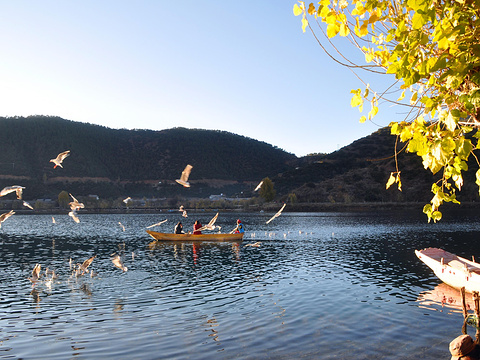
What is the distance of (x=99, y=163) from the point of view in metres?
177

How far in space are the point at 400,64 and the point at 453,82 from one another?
781 millimetres

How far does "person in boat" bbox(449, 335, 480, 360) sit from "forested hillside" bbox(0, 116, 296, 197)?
156153mm

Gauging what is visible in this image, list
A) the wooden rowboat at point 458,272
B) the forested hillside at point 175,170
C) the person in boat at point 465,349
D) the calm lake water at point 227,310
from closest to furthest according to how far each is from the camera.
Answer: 1. the person in boat at point 465,349
2. the calm lake water at point 227,310
3. the wooden rowboat at point 458,272
4. the forested hillside at point 175,170

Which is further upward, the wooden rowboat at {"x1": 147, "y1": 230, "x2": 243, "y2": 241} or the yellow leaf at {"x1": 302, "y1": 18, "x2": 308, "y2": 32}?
the yellow leaf at {"x1": 302, "y1": 18, "x2": 308, "y2": 32}

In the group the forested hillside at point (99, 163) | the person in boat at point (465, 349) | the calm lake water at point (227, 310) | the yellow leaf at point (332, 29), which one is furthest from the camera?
the forested hillside at point (99, 163)

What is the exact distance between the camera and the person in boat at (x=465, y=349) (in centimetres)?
979

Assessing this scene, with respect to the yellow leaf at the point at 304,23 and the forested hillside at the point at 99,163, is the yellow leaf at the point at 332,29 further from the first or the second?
the forested hillside at the point at 99,163

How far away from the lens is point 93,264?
29922 millimetres

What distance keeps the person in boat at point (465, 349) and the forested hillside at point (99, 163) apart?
156153 mm

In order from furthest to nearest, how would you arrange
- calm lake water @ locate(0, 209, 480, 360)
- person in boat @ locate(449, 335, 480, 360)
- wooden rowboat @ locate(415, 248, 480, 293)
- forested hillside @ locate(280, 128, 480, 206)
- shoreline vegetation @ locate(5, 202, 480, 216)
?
forested hillside @ locate(280, 128, 480, 206)
shoreline vegetation @ locate(5, 202, 480, 216)
wooden rowboat @ locate(415, 248, 480, 293)
calm lake water @ locate(0, 209, 480, 360)
person in boat @ locate(449, 335, 480, 360)

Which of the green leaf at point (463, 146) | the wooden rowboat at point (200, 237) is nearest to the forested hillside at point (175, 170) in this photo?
the wooden rowboat at point (200, 237)

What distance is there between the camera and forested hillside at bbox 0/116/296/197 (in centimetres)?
15662

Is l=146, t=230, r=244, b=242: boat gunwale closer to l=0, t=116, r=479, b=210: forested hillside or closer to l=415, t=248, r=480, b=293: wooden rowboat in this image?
l=415, t=248, r=480, b=293: wooden rowboat

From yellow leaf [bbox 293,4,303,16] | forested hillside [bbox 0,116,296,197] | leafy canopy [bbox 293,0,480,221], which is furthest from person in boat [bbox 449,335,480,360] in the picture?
forested hillside [bbox 0,116,296,197]
